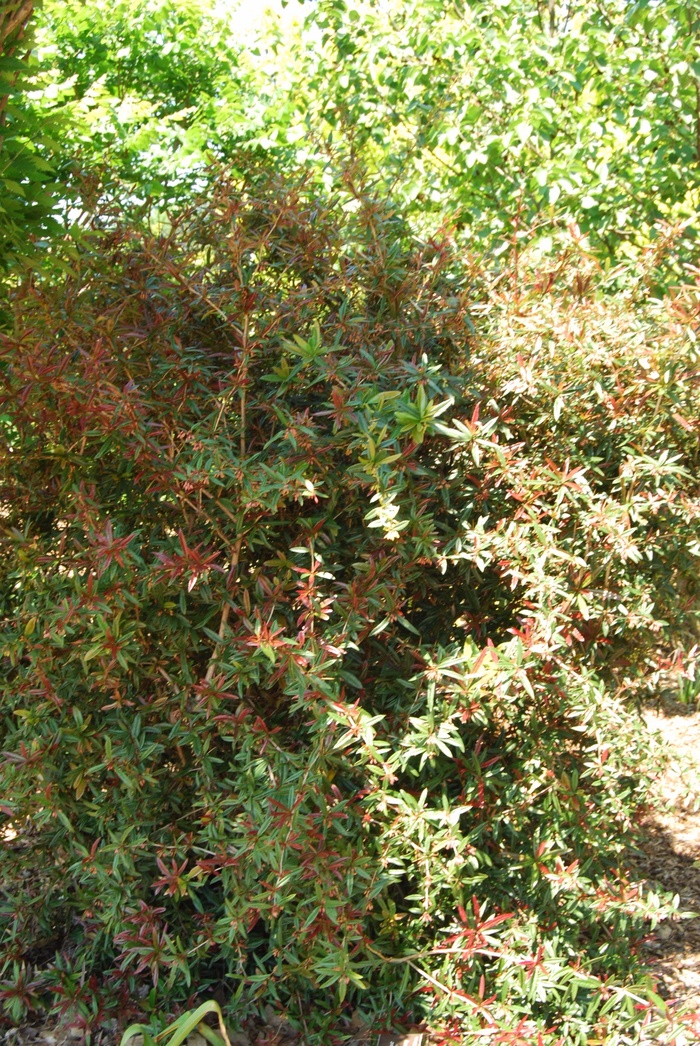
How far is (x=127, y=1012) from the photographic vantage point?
2.86 meters

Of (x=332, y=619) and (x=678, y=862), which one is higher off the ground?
(x=332, y=619)

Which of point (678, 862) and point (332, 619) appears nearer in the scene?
point (332, 619)

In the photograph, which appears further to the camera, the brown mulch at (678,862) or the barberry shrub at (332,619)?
the brown mulch at (678,862)

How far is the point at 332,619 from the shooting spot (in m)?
2.82

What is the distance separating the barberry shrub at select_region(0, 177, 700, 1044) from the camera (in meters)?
2.67

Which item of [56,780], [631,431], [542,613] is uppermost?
[631,431]

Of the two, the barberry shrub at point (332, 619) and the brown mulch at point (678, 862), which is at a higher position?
the barberry shrub at point (332, 619)

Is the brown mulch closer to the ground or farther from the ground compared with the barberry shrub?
closer to the ground

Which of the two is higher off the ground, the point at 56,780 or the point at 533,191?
the point at 533,191

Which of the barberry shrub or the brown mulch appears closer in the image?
the barberry shrub

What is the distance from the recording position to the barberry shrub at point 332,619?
2.67m

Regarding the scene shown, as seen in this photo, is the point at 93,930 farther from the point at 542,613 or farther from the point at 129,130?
the point at 129,130

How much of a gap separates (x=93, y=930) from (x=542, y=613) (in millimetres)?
1638

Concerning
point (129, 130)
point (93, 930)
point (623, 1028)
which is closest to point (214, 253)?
point (93, 930)
